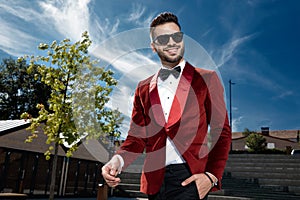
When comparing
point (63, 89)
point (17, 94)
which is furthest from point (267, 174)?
point (17, 94)

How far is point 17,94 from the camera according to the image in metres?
41.0

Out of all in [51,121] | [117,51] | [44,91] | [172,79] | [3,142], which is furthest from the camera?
[44,91]

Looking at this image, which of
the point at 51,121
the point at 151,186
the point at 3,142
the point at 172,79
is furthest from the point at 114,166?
the point at 3,142

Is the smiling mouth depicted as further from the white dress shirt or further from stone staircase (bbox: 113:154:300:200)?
stone staircase (bbox: 113:154:300:200)

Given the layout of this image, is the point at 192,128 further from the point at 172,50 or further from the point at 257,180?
the point at 257,180

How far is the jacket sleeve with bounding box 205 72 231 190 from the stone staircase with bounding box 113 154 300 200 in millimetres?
11027

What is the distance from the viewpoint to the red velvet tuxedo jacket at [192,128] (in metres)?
1.76

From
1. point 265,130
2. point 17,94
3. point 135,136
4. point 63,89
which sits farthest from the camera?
point 265,130

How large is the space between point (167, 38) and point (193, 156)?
76 centimetres

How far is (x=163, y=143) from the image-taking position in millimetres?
1839

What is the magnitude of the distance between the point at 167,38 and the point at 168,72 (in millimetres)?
224

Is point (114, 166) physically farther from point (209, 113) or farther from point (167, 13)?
point (167, 13)

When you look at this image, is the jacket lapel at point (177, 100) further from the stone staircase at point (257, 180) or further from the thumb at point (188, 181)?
the stone staircase at point (257, 180)

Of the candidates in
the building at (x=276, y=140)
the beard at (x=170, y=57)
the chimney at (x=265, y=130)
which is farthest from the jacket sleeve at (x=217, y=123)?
the chimney at (x=265, y=130)
